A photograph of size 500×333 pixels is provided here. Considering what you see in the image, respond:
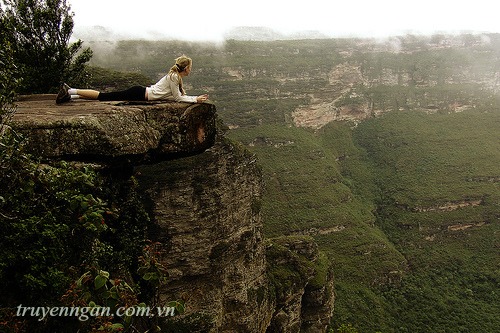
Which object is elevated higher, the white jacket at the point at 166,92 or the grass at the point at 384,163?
the white jacket at the point at 166,92

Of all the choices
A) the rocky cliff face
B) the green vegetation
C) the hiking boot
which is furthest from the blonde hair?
the green vegetation

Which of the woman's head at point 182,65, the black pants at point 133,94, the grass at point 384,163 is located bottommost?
the grass at point 384,163

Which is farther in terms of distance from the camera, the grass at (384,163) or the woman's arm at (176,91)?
the grass at (384,163)

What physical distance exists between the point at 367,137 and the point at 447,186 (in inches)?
1448

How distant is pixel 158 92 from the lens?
31.8 feet

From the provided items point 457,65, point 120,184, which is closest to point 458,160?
point 457,65

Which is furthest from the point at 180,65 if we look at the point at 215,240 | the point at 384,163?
the point at 384,163

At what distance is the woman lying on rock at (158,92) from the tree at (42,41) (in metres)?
5.63

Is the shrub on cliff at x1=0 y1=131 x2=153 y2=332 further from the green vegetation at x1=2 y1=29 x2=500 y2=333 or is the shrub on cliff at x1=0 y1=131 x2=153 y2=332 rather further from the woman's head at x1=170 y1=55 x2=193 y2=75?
the green vegetation at x1=2 y1=29 x2=500 y2=333

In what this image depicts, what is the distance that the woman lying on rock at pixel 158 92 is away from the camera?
9492 millimetres

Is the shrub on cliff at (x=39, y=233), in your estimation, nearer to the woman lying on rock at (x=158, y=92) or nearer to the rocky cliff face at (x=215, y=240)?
the rocky cliff face at (x=215, y=240)

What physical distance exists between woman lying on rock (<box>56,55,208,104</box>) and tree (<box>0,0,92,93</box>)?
5.63 meters

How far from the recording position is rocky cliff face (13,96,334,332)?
9.86 meters

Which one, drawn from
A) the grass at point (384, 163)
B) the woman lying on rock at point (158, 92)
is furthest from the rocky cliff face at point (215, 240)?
the grass at point (384, 163)
